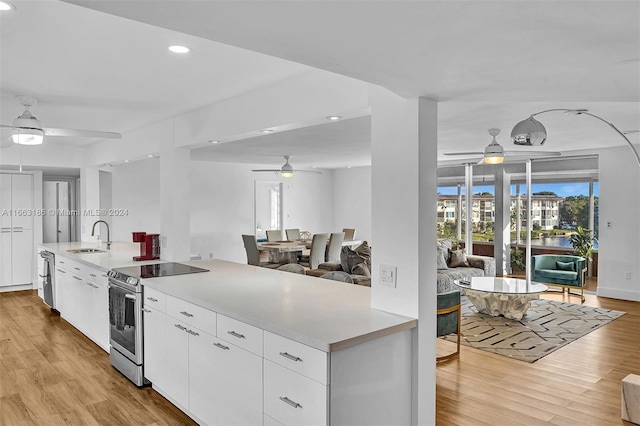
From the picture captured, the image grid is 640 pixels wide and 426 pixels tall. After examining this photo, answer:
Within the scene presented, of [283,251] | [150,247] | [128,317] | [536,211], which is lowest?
[128,317]

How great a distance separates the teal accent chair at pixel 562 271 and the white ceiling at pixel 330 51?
11.3 feet

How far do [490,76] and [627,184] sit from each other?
21.6 ft

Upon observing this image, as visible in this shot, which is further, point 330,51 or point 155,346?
point 155,346

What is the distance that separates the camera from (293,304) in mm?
2764

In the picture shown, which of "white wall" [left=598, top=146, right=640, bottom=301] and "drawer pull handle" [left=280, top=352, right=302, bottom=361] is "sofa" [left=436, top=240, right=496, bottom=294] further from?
"drawer pull handle" [left=280, top=352, right=302, bottom=361]

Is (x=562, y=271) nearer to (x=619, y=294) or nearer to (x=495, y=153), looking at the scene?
(x=619, y=294)

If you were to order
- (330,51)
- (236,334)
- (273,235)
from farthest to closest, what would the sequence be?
1. (273,235)
2. (236,334)
3. (330,51)

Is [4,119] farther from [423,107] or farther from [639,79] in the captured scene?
[639,79]

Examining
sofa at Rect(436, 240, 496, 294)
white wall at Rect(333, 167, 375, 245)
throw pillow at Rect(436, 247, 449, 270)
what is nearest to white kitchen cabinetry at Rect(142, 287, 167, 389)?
sofa at Rect(436, 240, 496, 294)

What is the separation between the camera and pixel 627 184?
23.2ft

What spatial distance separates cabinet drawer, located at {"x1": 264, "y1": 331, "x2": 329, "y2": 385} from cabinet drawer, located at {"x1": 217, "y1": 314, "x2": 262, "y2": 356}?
8cm

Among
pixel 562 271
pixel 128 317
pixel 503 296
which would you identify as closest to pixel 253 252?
pixel 503 296

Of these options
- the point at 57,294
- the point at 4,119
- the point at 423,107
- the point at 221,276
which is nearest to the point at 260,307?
the point at 221,276

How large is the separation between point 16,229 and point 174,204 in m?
4.39
